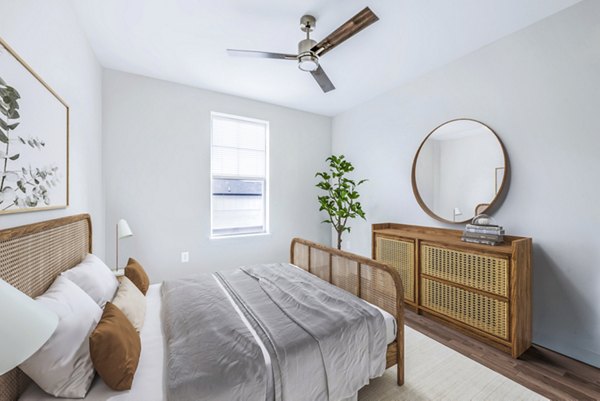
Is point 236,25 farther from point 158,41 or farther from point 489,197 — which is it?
point 489,197

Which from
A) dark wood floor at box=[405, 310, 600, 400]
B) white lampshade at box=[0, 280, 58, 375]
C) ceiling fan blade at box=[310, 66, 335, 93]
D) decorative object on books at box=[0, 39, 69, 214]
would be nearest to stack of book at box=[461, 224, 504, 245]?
dark wood floor at box=[405, 310, 600, 400]

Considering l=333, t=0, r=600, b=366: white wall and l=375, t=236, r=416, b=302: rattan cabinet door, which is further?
l=375, t=236, r=416, b=302: rattan cabinet door

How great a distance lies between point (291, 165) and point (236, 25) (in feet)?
7.26

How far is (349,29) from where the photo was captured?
5.75 ft

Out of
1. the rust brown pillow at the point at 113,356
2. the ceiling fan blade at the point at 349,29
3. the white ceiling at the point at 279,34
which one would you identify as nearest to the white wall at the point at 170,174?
the white ceiling at the point at 279,34

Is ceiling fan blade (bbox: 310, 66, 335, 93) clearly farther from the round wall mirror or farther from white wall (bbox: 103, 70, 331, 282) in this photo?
white wall (bbox: 103, 70, 331, 282)

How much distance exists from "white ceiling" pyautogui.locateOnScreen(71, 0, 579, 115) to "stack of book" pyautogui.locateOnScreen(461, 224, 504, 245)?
1755mm

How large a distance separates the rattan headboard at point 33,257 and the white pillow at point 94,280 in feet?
0.30

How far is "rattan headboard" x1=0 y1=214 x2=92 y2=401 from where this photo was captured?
1021mm

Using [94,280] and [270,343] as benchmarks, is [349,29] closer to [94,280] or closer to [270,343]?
[270,343]

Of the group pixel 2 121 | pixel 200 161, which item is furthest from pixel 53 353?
pixel 200 161

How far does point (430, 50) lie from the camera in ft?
8.40

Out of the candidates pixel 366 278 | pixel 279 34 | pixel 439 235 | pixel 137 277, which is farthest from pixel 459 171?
pixel 137 277

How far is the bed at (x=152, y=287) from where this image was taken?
1.05m
